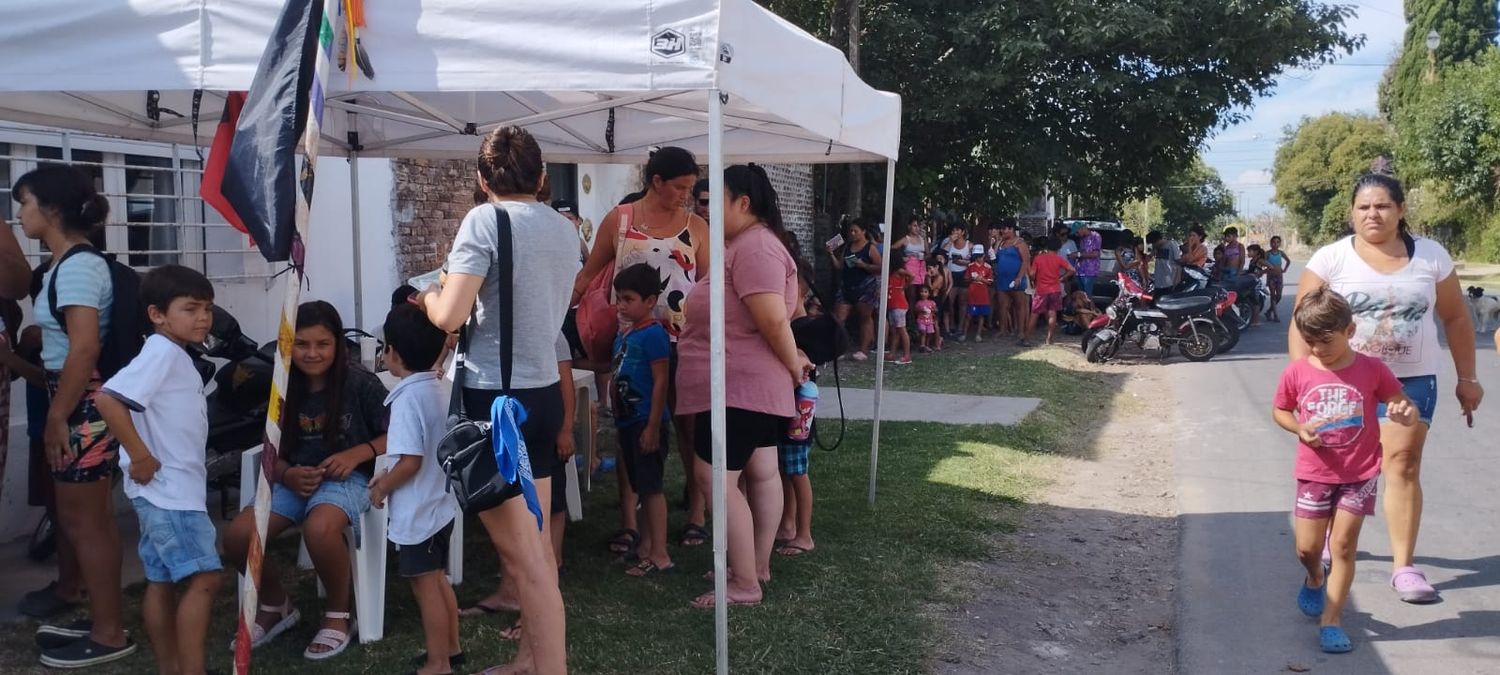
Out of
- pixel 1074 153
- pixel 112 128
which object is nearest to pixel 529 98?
pixel 112 128

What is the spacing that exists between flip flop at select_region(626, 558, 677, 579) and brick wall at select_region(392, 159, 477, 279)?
4190 millimetres

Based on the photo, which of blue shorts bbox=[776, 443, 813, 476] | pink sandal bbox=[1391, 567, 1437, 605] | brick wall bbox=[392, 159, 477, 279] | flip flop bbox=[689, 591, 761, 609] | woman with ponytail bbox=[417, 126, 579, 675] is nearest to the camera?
woman with ponytail bbox=[417, 126, 579, 675]

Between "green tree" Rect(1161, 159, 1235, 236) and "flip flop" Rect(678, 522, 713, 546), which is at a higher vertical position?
"green tree" Rect(1161, 159, 1235, 236)

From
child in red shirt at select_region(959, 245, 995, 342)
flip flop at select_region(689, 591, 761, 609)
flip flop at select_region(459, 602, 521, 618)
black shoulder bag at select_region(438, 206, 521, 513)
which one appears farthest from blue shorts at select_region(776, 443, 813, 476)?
child in red shirt at select_region(959, 245, 995, 342)

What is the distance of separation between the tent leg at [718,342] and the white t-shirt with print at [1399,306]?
106 inches

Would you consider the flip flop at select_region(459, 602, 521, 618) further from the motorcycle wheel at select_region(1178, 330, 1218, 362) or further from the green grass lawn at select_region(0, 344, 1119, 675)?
the motorcycle wheel at select_region(1178, 330, 1218, 362)

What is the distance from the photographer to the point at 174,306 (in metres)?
3.71

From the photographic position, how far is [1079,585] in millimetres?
5555

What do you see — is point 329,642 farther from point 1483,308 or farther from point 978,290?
point 1483,308

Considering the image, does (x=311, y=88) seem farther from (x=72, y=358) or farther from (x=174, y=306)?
(x=72, y=358)

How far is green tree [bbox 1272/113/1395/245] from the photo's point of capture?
197ft

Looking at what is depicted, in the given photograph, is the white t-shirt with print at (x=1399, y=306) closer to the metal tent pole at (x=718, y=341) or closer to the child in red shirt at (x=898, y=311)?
the metal tent pole at (x=718, y=341)

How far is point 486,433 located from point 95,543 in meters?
1.68

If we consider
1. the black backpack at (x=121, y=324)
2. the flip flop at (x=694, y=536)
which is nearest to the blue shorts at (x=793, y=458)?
the flip flop at (x=694, y=536)
